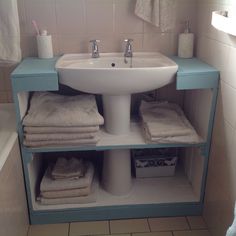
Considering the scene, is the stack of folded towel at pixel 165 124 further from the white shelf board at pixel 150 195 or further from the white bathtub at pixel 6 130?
the white bathtub at pixel 6 130

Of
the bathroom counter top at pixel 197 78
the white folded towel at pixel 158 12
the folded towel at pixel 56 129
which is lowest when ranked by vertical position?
the folded towel at pixel 56 129

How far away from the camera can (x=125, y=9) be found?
1673 millimetres

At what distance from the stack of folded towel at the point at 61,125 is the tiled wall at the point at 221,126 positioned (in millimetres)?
565

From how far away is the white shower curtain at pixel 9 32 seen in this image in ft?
4.34

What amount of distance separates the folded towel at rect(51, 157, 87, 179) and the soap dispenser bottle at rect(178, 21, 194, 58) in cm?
83

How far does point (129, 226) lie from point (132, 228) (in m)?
0.02

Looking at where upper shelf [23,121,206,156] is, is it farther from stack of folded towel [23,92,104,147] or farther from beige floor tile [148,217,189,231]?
beige floor tile [148,217,189,231]

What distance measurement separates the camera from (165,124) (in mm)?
1593

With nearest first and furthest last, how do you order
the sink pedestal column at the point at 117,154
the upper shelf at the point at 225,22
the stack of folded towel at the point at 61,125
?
the upper shelf at the point at 225,22 < the stack of folded towel at the point at 61,125 < the sink pedestal column at the point at 117,154

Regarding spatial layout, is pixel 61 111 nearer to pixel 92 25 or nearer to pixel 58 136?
pixel 58 136

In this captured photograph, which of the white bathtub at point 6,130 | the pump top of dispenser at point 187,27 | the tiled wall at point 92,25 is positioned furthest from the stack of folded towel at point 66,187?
the pump top of dispenser at point 187,27

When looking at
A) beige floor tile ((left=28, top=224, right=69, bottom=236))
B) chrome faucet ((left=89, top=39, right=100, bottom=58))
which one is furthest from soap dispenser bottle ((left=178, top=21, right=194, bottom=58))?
beige floor tile ((left=28, top=224, right=69, bottom=236))

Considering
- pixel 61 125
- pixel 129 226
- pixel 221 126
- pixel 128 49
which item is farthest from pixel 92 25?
pixel 129 226

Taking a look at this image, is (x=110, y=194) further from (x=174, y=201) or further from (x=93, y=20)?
(x=93, y=20)
